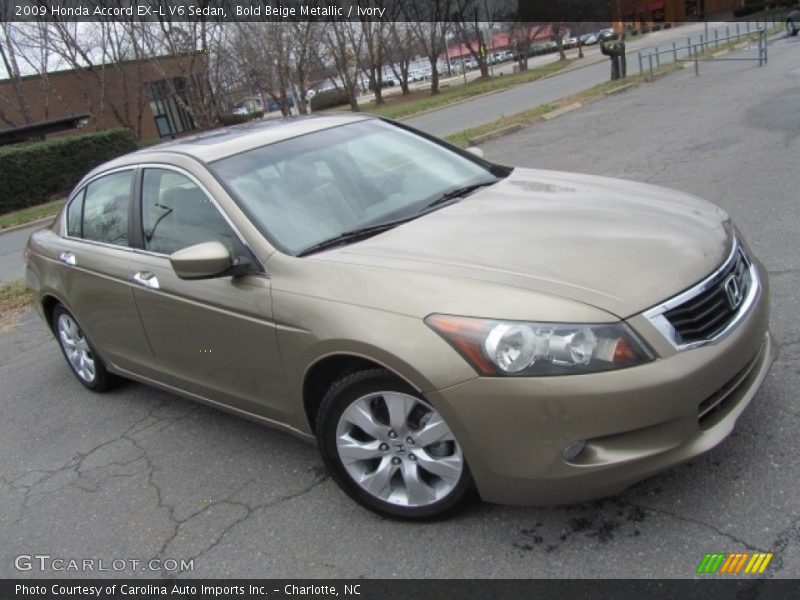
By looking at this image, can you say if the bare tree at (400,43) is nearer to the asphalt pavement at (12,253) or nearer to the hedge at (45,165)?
the hedge at (45,165)

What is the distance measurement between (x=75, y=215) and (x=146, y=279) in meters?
1.39

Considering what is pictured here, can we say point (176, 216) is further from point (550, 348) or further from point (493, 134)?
point (493, 134)

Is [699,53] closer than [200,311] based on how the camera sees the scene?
No

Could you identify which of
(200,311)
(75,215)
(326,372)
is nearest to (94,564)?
(200,311)

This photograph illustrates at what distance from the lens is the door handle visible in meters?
3.69

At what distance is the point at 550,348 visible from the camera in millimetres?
2402

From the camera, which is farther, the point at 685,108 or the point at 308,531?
the point at 685,108

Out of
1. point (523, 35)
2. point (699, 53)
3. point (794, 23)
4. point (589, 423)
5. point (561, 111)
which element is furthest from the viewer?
point (523, 35)

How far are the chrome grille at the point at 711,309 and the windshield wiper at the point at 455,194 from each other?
138 cm

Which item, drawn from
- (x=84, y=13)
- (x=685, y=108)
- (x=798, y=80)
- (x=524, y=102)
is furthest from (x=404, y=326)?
(x=84, y=13)

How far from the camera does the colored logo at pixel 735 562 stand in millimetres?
2350
